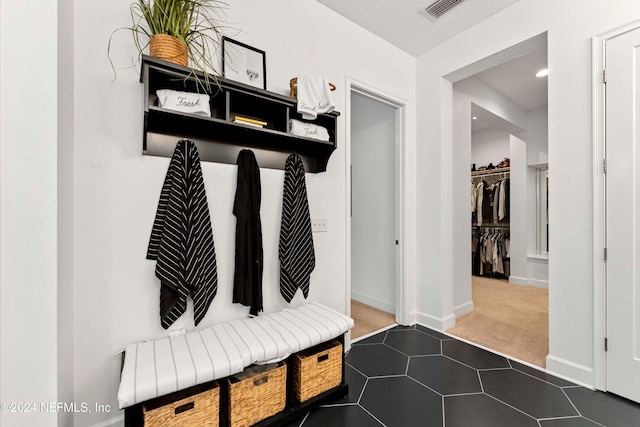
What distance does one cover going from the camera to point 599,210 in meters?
1.87

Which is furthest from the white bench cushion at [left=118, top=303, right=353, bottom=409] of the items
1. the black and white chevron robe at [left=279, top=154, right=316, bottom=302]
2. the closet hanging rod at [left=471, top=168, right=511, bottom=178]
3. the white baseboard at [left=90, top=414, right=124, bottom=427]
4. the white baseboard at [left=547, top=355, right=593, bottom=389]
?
the closet hanging rod at [left=471, top=168, right=511, bottom=178]

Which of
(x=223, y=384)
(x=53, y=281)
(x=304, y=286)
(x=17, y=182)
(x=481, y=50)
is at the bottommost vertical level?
(x=223, y=384)

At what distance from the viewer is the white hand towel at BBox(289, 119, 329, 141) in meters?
1.90

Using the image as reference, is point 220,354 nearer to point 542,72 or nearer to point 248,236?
point 248,236

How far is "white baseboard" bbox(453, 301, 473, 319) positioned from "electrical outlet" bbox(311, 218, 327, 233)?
75.6 inches

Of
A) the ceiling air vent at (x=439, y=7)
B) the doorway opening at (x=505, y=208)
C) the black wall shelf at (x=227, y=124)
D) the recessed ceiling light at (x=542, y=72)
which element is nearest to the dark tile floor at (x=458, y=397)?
the doorway opening at (x=505, y=208)

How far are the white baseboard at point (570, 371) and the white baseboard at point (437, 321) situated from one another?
0.85m

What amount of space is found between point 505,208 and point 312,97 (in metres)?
4.80

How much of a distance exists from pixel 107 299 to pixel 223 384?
0.73m

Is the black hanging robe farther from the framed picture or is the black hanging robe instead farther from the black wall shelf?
the framed picture

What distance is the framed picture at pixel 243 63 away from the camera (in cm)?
177

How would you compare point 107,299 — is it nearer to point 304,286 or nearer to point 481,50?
point 304,286

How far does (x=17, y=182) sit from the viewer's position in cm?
99

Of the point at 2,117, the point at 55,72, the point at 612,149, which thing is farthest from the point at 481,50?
the point at 2,117
